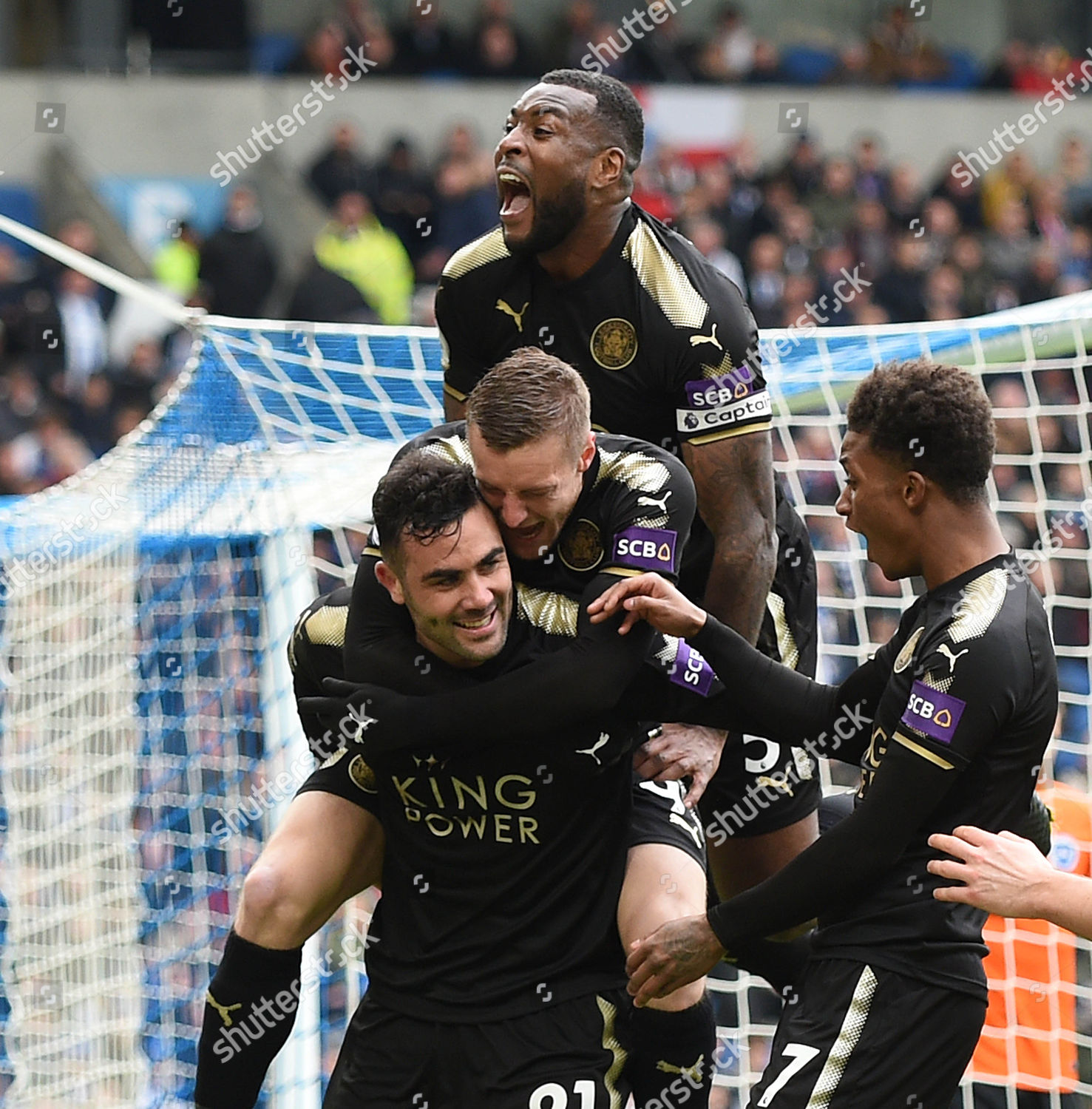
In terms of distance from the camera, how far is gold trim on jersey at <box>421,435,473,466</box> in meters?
3.40

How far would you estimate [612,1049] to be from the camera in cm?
347

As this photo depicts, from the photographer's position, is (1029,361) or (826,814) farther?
(1029,361)

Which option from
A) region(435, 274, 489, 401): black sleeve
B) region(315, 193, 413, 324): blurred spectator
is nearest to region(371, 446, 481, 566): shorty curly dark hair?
region(435, 274, 489, 401): black sleeve

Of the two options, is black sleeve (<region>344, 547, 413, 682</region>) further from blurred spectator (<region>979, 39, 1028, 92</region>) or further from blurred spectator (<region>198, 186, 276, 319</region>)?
blurred spectator (<region>979, 39, 1028, 92</region>)

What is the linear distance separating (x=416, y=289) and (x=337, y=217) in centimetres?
95

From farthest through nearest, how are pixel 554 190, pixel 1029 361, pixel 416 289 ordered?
1. pixel 416 289
2. pixel 1029 361
3. pixel 554 190

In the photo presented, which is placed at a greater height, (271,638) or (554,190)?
(554,190)

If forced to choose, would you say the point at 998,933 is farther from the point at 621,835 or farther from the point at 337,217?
the point at 337,217

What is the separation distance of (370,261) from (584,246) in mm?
8367

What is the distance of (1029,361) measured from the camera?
215 inches

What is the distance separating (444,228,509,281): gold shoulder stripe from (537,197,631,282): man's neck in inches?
4.1

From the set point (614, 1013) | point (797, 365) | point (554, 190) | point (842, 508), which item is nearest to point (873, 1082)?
point (614, 1013)

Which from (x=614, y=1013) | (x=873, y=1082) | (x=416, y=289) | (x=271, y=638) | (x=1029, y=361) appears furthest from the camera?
(x=416, y=289)

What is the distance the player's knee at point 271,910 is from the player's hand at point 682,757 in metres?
0.73
